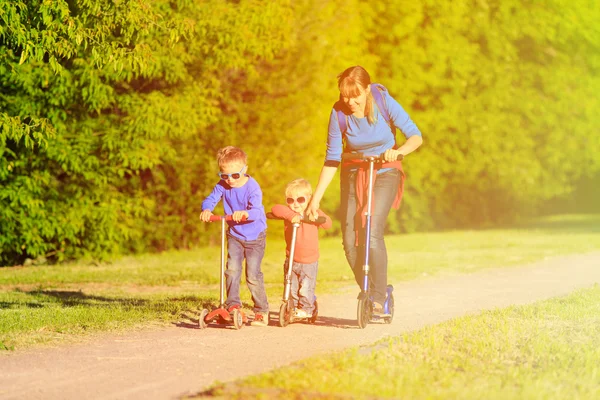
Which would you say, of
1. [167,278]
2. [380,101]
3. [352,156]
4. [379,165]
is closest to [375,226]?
[379,165]

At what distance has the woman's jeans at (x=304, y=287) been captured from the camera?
29.7ft

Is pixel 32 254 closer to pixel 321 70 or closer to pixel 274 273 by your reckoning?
pixel 274 273

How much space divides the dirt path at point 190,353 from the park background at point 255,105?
2.97 m

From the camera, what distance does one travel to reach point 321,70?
2177 centimetres

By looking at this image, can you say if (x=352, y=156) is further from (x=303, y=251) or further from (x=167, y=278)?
(x=167, y=278)

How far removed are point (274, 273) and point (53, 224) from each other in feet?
12.1

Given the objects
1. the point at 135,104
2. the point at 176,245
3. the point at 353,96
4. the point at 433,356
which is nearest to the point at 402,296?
the point at 353,96

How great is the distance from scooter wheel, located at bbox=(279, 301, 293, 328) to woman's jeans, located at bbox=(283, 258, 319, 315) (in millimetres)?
206

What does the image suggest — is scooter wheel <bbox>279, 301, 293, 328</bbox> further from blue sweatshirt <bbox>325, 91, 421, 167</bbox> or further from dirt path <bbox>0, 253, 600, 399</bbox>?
blue sweatshirt <bbox>325, 91, 421, 167</bbox>

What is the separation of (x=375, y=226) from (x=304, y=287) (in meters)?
0.90

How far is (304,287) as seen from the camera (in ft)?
29.8

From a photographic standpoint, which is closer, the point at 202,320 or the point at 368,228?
the point at 368,228

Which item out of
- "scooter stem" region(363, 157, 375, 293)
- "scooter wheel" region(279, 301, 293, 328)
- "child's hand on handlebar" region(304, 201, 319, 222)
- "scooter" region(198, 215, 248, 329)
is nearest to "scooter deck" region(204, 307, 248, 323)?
"scooter" region(198, 215, 248, 329)

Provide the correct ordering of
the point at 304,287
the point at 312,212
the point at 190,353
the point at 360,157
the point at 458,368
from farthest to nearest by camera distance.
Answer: the point at 304,287 → the point at 312,212 → the point at 360,157 → the point at 190,353 → the point at 458,368
